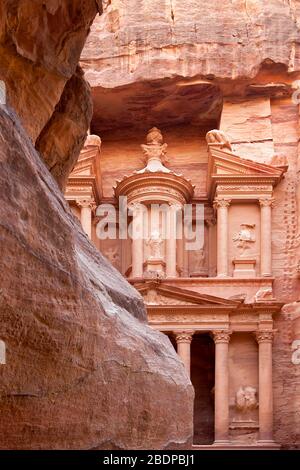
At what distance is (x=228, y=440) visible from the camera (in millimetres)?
24375

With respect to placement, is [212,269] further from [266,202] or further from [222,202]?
[266,202]

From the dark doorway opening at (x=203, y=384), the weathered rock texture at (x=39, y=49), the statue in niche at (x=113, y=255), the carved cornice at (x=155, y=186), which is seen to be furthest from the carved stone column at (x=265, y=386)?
the weathered rock texture at (x=39, y=49)

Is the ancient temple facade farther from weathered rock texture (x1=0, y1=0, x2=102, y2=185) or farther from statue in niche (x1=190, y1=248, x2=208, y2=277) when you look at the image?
weathered rock texture (x1=0, y1=0, x2=102, y2=185)

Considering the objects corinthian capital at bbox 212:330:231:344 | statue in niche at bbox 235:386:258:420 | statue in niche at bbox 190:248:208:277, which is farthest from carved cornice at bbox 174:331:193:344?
statue in niche at bbox 190:248:208:277

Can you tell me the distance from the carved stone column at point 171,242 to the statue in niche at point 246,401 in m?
4.06

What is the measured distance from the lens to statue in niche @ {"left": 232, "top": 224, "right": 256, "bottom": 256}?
26.8m

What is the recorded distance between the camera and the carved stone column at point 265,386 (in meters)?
24.5

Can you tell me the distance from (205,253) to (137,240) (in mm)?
2639

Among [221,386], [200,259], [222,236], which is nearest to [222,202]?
[222,236]

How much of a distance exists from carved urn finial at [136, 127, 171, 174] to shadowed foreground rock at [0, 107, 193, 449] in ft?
79.5

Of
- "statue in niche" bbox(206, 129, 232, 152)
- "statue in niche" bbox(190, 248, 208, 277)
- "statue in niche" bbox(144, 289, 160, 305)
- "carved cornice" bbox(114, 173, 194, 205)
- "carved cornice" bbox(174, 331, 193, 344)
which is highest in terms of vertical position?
"statue in niche" bbox(206, 129, 232, 152)

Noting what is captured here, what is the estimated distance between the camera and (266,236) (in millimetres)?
26656
